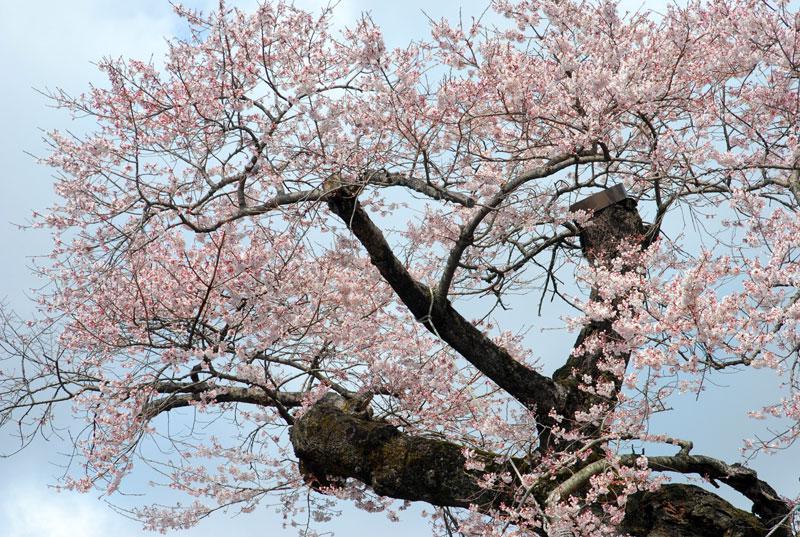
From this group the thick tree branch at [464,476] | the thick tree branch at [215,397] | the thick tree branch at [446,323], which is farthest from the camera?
the thick tree branch at [215,397]

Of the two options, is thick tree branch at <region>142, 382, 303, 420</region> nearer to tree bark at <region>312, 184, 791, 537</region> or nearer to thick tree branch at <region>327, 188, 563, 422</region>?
tree bark at <region>312, 184, 791, 537</region>

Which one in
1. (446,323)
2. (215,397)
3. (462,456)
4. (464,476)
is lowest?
(464,476)

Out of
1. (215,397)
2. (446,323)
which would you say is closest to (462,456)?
(446,323)

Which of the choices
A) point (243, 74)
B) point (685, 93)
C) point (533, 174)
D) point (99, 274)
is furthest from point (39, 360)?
point (685, 93)

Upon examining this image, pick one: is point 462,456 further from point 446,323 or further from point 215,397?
point 215,397

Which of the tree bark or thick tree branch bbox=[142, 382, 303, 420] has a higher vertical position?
thick tree branch bbox=[142, 382, 303, 420]

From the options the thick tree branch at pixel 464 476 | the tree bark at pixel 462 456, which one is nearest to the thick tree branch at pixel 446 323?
the tree bark at pixel 462 456

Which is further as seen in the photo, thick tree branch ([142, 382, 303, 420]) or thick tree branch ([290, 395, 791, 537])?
thick tree branch ([142, 382, 303, 420])

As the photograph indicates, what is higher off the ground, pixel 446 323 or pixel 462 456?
pixel 446 323

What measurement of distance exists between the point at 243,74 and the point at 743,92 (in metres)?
4.38

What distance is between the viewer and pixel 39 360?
26.1 ft

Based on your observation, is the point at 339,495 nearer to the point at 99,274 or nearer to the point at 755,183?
the point at 99,274

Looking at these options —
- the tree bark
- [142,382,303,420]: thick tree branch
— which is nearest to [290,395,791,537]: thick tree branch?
the tree bark

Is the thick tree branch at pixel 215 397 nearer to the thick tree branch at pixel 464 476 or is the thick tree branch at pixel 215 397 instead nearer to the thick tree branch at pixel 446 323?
the thick tree branch at pixel 464 476
